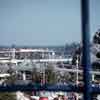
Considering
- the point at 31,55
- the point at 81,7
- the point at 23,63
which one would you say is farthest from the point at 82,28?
the point at 23,63

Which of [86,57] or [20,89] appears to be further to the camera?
[20,89]

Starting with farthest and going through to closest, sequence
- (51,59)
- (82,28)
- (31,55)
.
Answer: (51,59) → (31,55) → (82,28)

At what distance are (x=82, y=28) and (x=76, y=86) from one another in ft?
0.82

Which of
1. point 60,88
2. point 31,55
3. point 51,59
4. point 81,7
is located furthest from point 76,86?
point 51,59

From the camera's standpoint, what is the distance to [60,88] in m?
1.03

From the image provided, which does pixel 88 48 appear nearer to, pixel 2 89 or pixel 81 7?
pixel 81 7

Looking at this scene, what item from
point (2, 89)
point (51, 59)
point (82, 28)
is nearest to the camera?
point (82, 28)

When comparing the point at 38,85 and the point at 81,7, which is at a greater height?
the point at 81,7

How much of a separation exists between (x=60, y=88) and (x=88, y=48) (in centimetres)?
22

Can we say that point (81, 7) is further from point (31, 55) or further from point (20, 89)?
point (31, 55)

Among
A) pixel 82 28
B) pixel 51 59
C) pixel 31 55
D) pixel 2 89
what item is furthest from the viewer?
pixel 51 59

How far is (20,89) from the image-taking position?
3.31 feet

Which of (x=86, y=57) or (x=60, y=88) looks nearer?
(x=86, y=57)

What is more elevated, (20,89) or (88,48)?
(88,48)
